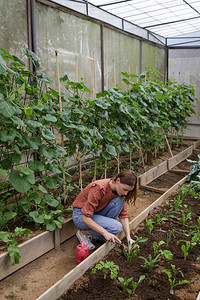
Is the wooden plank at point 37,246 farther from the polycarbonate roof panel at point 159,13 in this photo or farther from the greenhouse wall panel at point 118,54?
the polycarbonate roof panel at point 159,13

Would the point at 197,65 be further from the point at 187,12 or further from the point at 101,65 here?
the point at 101,65

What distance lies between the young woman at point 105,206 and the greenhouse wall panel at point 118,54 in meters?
3.28

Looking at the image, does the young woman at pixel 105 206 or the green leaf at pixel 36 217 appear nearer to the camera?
the young woman at pixel 105 206

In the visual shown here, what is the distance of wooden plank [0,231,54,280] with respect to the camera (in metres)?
2.56

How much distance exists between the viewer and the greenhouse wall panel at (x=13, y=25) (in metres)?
3.65

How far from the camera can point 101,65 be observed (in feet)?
19.1

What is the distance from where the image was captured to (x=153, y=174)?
527 cm

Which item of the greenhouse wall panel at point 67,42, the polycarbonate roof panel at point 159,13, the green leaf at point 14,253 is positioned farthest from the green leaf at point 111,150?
the polycarbonate roof panel at point 159,13

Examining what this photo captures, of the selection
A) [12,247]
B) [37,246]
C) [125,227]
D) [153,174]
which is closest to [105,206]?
[125,227]

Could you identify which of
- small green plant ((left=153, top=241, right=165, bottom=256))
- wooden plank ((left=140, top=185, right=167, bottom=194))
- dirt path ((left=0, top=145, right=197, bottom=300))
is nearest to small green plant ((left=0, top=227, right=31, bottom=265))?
dirt path ((left=0, top=145, right=197, bottom=300))

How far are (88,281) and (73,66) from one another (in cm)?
348

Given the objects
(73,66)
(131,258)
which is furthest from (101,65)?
(131,258)

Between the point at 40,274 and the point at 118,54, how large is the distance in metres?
4.93

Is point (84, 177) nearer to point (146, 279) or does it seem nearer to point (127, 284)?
point (146, 279)
